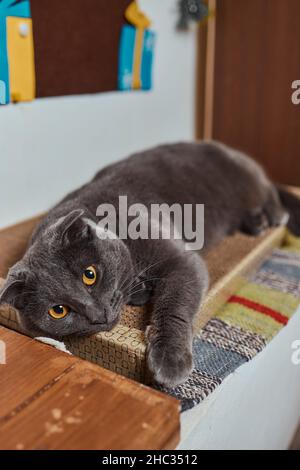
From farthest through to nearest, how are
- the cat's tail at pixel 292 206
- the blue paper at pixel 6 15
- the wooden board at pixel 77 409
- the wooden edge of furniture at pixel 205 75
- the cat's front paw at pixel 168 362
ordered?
the wooden edge of furniture at pixel 205 75 → the cat's tail at pixel 292 206 → the blue paper at pixel 6 15 → the cat's front paw at pixel 168 362 → the wooden board at pixel 77 409

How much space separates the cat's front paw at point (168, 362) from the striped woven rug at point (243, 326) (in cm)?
4

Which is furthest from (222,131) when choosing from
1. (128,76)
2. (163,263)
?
(163,263)

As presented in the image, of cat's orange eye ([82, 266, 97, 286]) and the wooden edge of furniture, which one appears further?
the wooden edge of furniture

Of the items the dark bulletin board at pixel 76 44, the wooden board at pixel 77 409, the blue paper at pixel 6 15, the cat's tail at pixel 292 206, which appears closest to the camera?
the wooden board at pixel 77 409

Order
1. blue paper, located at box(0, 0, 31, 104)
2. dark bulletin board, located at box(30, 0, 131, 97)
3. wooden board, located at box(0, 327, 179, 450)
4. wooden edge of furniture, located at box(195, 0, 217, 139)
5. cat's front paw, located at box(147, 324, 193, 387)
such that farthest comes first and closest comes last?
wooden edge of furniture, located at box(195, 0, 217, 139) < dark bulletin board, located at box(30, 0, 131, 97) < blue paper, located at box(0, 0, 31, 104) < cat's front paw, located at box(147, 324, 193, 387) < wooden board, located at box(0, 327, 179, 450)

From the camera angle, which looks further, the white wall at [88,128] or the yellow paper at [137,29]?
the yellow paper at [137,29]

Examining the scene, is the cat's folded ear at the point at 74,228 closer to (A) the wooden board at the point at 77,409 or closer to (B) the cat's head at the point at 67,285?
(B) the cat's head at the point at 67,285

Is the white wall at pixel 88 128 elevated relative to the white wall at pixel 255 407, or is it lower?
elevated

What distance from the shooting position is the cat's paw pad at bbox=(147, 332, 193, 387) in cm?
96

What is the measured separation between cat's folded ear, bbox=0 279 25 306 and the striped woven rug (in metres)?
0.39

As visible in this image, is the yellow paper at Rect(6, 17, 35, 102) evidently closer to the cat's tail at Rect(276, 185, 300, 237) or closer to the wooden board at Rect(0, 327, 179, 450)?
the wooden board at Rect(0, 327, 179, 450)

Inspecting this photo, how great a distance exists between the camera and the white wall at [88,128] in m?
1.62

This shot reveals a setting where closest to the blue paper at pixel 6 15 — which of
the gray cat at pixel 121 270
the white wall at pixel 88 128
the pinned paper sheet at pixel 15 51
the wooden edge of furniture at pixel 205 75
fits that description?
the pinned paper sheet at pixel 15 51

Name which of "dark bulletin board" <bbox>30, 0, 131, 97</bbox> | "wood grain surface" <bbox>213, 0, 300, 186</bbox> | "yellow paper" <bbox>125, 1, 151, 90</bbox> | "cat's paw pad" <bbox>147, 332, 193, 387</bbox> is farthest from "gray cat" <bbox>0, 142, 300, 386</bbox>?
"wood grain surface" <bbox>213, 0, 300, 186</bbox>
